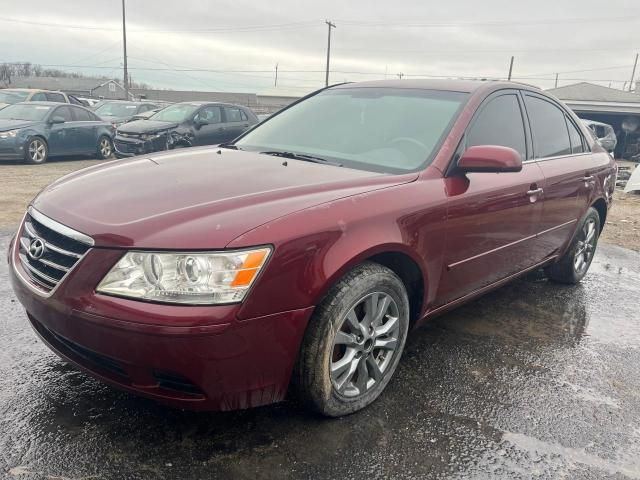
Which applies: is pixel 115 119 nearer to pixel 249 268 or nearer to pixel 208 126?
pixel 208 126

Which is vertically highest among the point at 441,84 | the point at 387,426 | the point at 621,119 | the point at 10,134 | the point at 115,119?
the point at 441,84

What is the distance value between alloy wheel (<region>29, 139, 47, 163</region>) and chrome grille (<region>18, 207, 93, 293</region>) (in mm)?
10201

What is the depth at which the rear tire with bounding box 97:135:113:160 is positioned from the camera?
518 inches

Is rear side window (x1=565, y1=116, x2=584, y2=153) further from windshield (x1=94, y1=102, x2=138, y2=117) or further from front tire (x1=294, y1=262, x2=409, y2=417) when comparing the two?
windshield (x1=94, y1=102, x2=138, y2=117)

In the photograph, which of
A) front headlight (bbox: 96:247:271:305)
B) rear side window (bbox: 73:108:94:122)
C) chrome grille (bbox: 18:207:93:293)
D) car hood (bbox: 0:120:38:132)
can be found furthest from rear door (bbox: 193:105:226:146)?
front headlight (bbox: 96:247:271:305)

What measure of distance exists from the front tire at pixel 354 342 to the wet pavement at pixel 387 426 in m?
0.14

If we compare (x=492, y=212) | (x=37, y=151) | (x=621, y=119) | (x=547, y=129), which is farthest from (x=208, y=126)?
(x=621, y=119)

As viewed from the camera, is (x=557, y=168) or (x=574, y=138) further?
(x=574, y=138)

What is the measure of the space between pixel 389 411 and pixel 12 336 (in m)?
2.31

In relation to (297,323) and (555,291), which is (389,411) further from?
(555,291)

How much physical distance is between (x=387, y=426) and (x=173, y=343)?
1176 millimetres

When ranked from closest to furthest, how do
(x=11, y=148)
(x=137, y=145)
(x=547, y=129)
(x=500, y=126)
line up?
(x=500, y=126), (x=547, y=129), (x=11, y=148), (x=137, y=145)

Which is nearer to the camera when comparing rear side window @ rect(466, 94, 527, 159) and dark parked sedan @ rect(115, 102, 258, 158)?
rear side window @ rect(466, 94, 527, 159)

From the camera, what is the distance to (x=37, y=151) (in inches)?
453
